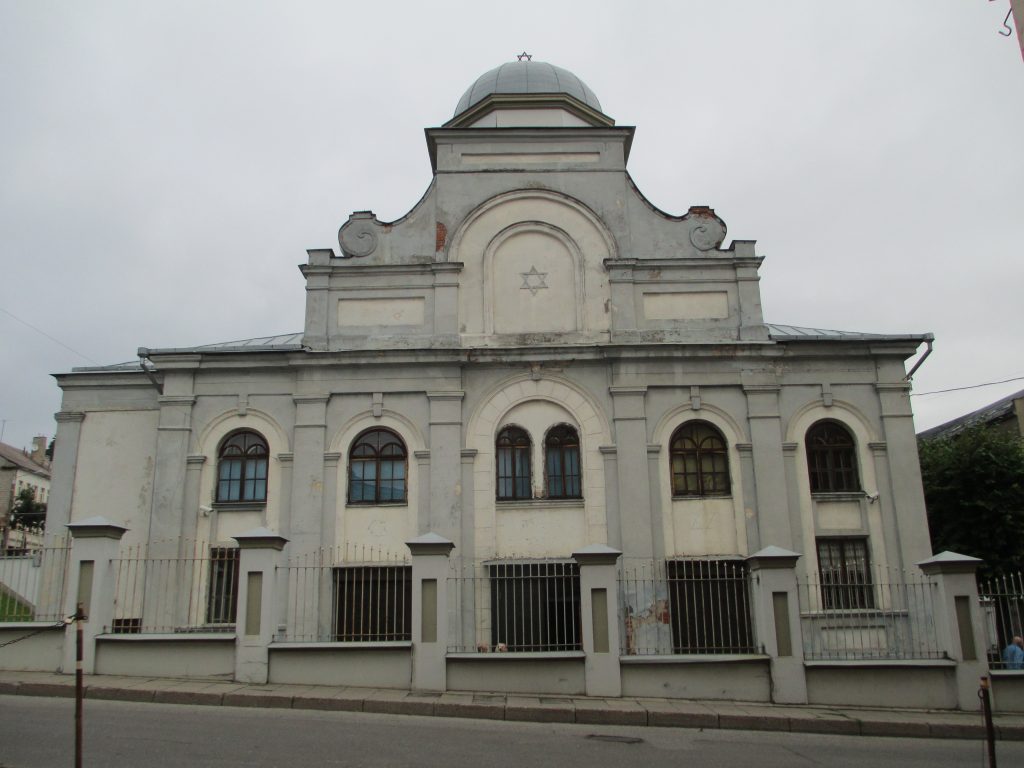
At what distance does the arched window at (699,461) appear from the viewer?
18.6 meters

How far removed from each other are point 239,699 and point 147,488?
8.68 metres

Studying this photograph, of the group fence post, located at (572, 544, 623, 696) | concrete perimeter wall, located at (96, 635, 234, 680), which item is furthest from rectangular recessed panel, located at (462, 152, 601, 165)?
concrete perimeter wall, located at (96, 635, 234, 680)

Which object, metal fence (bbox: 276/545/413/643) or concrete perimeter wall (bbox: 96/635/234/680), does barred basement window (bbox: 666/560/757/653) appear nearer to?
metal fence (bbox: 276/545/413/643)

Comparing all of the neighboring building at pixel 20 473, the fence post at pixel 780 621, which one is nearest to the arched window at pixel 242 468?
the fence post at pixel 780 621

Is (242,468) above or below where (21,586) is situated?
above

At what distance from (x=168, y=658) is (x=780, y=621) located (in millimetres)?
9473

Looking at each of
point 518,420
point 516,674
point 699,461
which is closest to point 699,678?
point 516,674

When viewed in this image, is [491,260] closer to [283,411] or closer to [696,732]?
[283,411]

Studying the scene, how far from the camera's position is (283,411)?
747 inches

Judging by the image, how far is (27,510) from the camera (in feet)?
170

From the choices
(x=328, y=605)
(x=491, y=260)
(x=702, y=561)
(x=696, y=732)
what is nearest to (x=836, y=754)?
(x=696, y=732)

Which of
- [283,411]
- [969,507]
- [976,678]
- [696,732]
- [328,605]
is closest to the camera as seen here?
[696,732]

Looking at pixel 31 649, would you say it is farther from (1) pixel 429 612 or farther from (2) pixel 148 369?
(2) pixel 148 369

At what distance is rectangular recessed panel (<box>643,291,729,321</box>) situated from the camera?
63.9 feet
